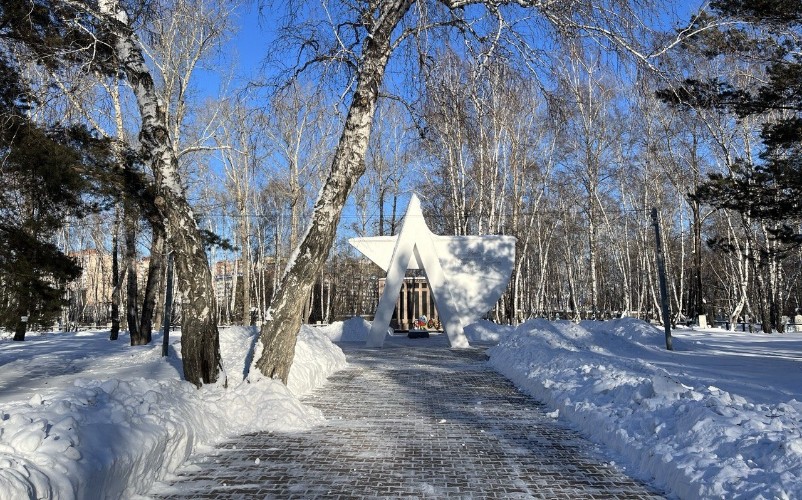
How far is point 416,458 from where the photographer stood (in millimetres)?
5379

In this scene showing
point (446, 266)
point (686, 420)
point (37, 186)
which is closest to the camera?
point (686, 420)

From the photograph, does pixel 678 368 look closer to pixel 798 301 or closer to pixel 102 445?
pixel 102 445

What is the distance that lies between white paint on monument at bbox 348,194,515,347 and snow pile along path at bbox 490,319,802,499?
8314 mm

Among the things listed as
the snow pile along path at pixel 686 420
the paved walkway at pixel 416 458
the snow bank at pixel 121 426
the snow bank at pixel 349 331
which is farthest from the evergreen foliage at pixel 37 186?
the snow bank at pixel 349 331

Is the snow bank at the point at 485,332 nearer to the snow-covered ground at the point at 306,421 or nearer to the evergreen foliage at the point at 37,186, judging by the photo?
the snow-covered ground at the point at 306,421

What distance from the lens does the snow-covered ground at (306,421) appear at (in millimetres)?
3680

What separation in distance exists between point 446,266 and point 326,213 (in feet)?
52.3

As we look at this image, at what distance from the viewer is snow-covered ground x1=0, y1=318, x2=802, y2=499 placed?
368cm

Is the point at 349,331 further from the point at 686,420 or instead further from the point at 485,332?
the point at 686,420

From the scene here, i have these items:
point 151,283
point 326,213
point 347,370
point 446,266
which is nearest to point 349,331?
point 446,266

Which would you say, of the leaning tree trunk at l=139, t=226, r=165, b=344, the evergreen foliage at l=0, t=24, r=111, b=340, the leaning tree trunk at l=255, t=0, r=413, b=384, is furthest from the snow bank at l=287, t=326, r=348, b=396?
the leaning tree trunk at l=139, t=226, r=165, b=344

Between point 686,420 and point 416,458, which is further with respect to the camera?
point 416,458

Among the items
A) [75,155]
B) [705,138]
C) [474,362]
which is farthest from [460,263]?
[75,155]

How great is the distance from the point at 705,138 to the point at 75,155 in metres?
26.1
